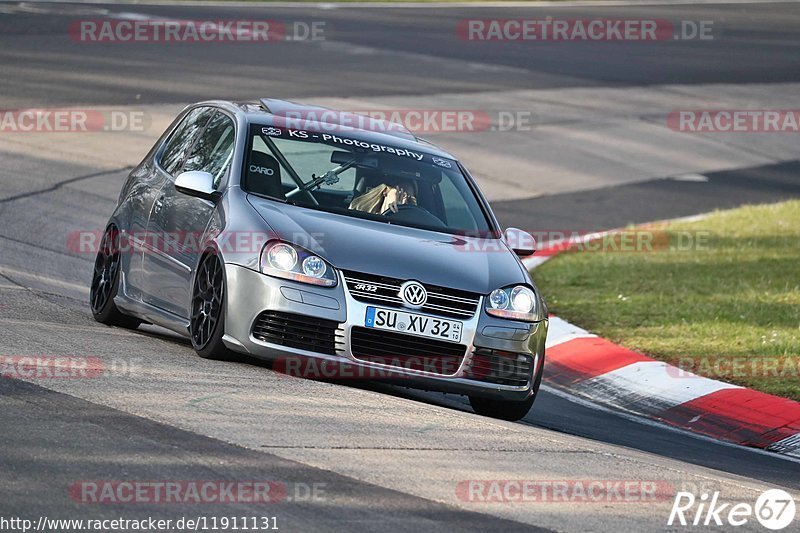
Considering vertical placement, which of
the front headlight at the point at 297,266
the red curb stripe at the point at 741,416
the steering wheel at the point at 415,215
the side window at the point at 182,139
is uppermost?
the side window at the point at 182,139

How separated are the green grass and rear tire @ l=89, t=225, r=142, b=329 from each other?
4273 millimetres

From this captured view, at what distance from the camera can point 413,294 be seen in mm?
7875

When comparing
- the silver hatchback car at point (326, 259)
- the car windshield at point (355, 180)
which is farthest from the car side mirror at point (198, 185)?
the car windshield at point (355, 180)

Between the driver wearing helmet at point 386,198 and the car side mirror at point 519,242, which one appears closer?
the driver wearing helmet at point 386,198

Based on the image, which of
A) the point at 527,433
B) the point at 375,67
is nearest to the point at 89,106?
the point at 375,67

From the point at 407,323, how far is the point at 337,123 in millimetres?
2213

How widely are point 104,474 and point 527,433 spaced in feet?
8.66

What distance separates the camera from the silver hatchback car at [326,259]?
7859 millimetres

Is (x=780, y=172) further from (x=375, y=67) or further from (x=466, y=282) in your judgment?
(x=466, y=282)

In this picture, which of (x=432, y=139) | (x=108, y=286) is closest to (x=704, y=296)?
(x=108, y=286)

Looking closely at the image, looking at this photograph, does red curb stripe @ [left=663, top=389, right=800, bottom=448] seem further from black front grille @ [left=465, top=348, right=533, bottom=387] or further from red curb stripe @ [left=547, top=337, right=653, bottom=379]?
black front grille @ [left=465, top=348, right=533, bottom=387]

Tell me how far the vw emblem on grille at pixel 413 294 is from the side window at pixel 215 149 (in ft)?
5.49

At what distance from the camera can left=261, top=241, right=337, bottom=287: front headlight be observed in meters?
7.85

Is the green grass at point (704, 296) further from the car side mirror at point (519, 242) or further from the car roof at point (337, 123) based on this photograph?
the car roof at point (337, 123)
